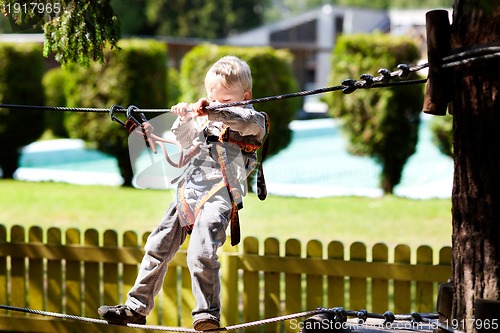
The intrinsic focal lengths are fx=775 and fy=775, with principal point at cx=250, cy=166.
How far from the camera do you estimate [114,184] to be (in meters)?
13.1

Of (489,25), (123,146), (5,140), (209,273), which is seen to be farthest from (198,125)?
(5,140)

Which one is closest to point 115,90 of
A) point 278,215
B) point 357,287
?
point 278,215

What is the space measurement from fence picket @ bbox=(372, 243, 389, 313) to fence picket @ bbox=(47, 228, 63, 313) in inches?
84.2

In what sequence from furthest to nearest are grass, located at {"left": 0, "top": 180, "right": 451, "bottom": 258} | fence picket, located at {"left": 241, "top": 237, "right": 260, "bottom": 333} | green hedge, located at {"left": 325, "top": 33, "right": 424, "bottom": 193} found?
green hedge, located at {"left": 325, "top": 33, "right": 424, "bottom": 193}
grass, located at {"left": 0, "top": 180, "right": 451, "bottom": 258}
fence picket, located at {"left": 241, "top": 237, "right": 260, "bottom": 333}

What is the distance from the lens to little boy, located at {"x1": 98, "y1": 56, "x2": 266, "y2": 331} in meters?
3.28

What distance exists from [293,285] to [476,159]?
250cm

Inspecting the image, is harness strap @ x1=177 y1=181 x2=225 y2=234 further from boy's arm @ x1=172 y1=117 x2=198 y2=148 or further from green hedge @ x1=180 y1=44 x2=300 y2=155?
green hedge @ x1=180 y1=44 x2=300 y2=155

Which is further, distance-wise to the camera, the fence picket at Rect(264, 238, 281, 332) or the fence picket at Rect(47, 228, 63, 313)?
the fence picket at Rect(47, 228, 63, 313)

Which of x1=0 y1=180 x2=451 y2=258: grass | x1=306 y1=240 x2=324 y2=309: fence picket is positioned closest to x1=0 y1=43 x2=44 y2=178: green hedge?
x1=0 y1=180 x2=451 y2=258: grass

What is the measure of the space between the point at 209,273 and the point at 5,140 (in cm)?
1085

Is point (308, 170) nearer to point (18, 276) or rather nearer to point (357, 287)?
point (18, 276)

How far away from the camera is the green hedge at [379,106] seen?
Result: 1109cm

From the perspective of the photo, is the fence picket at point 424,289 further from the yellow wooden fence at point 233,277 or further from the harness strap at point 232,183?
the harness strap at point 232,183

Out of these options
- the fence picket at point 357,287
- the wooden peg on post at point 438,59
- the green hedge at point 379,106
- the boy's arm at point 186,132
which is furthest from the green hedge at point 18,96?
the wooden peg on post at point 438,59
